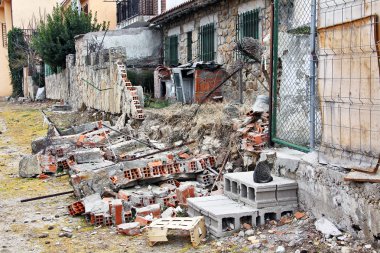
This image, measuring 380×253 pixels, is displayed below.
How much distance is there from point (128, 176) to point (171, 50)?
1267 centimetres

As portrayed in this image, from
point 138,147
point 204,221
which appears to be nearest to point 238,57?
point 138,147

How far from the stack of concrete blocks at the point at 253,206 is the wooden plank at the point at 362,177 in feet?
3.23

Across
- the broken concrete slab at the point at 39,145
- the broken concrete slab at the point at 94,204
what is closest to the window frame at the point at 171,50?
the broken concrete slab at the point at 39,145

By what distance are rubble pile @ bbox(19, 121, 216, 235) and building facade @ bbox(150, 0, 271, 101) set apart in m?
2.99

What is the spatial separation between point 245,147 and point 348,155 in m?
2.39

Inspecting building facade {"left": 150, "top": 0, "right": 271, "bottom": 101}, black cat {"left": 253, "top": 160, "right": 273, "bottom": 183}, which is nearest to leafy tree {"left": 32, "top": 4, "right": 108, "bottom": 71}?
building facade {"left": 150, "top": 0, "right": 271, "bottom": 101}

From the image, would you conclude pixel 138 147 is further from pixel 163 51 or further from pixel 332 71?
pixel 163 51

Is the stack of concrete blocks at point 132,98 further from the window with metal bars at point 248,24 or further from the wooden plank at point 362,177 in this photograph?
the wooden plank at point 362,177

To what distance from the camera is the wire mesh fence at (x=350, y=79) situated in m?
4.44

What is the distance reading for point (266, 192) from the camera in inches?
212

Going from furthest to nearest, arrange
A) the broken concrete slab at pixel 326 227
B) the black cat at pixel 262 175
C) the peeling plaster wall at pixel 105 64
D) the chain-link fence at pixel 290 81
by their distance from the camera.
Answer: the peeling plaster wall at pixel 105 64, the chain-link fence at pixel 290 81, the black cat at pixel 262 175, the broken concrete slab at pixel 326 227

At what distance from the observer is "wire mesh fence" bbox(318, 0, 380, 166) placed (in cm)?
444

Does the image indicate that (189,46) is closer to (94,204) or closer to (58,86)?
(58,86)

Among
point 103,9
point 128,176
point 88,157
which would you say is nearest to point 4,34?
point 103,9
